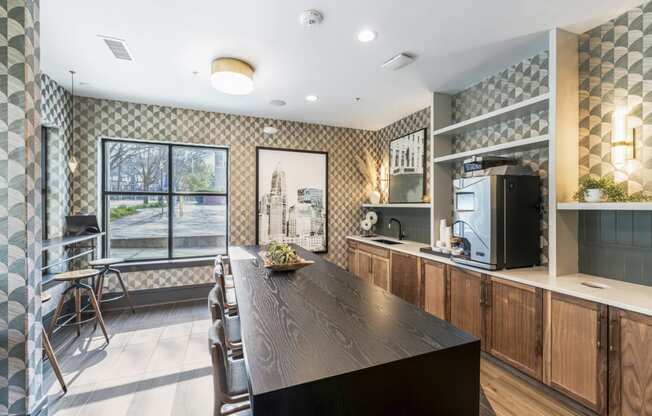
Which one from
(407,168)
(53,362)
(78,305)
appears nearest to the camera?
(53,362)

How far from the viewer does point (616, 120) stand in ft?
6.88

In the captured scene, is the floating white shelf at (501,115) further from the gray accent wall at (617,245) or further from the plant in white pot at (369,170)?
the plant in white pot at (369,170)

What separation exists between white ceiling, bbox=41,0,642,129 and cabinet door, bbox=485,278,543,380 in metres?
2.06

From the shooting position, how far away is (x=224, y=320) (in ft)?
6.36

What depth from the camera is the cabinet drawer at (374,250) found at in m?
3.96

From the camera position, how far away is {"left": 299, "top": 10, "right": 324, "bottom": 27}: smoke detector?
207 cm

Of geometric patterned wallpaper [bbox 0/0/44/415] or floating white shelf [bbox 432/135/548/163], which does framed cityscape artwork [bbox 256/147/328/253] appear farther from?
geometric patterned wallpaper [bbox 0/0/44/415]

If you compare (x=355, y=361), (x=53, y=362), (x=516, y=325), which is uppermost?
(x=355, y=361)

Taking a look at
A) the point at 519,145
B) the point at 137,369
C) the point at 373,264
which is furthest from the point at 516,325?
the point at 137,369

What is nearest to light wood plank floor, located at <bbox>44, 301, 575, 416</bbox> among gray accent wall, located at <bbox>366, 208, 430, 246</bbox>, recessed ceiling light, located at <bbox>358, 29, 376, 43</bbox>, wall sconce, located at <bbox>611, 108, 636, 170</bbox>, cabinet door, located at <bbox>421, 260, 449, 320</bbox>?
cabinet door, located at <bbox>421, 260, 449, 320</bbox>

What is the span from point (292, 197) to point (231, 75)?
7.80 feet

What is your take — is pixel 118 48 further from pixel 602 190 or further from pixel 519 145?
pixel 602 190

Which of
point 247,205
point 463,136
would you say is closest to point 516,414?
point 463,136

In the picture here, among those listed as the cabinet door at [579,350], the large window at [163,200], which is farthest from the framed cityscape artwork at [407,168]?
the large window at [163,200]
